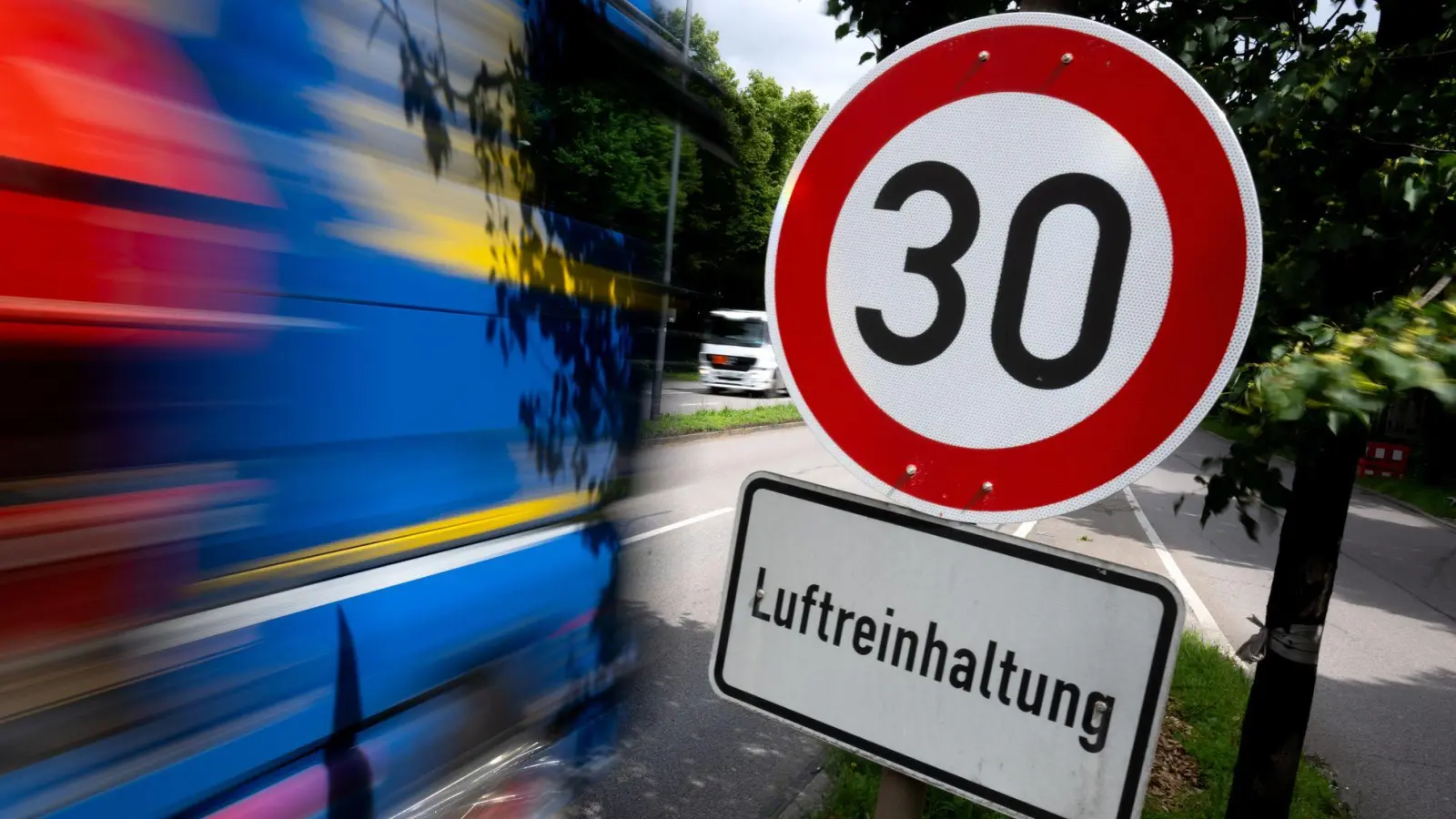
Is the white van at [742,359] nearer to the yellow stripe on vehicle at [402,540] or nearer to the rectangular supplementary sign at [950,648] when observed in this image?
the yellow stripe on vehicle at [402,540]

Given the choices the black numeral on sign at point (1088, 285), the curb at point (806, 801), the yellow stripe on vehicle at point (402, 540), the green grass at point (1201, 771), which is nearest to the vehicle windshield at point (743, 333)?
the green grass at point (1201, 771)

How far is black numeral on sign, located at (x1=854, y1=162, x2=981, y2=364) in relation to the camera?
138cm

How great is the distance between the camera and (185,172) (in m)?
1.39

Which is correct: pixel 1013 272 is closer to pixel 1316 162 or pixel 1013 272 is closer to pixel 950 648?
pixel 950 648

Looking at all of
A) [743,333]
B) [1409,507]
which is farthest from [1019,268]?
[743,333]

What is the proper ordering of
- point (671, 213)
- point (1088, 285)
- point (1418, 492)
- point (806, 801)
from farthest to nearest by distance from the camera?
point (1418, 492) < point (806, 801) < point (671, 213) < point (1088, 285)

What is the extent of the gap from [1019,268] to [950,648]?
1.81ft

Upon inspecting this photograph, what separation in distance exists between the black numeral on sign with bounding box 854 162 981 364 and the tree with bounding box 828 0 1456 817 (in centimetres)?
99

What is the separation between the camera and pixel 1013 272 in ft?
4.39

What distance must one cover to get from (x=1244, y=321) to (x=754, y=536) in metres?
0.78

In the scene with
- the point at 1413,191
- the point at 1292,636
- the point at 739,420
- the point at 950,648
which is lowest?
the point at 739,420

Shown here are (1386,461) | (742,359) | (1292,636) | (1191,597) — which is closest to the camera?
(1292,636)

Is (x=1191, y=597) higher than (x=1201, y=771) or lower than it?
lower

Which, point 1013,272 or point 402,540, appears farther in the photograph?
point 402,540
